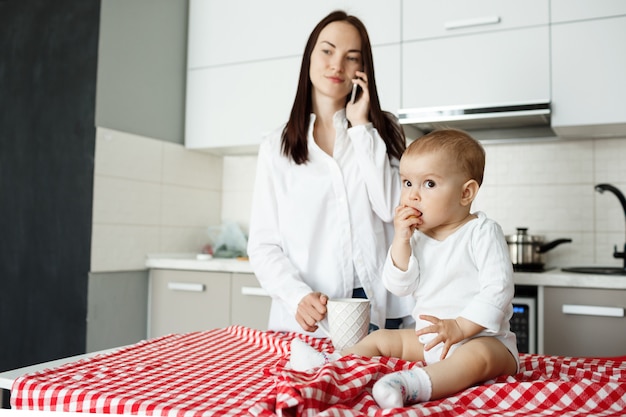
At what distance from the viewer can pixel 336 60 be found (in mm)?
1429

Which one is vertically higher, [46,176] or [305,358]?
[46,176]

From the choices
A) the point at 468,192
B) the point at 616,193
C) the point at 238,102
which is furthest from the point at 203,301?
the point at 468,192

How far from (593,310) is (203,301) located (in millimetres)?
1508

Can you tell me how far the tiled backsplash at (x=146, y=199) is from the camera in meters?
2.46

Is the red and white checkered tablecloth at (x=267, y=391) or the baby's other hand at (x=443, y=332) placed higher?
the baby's other hand at (x=443, y=332)

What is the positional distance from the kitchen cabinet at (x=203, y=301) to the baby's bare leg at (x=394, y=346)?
4.89ft

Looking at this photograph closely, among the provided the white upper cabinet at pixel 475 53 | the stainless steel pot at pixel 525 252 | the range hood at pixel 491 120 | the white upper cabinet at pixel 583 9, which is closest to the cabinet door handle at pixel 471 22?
the white upper cabinet at pixel 475 53

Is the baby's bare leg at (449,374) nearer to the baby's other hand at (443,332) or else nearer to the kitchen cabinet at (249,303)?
the baby's other hand at (443,332)

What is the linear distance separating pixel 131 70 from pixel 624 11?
75.7 inches

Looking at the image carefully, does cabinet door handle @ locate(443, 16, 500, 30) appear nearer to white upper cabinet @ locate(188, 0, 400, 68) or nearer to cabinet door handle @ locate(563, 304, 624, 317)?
white upper cabinet @ locate(188, 0, 400, 68)

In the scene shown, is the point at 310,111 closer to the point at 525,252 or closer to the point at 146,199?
the point at 525,252

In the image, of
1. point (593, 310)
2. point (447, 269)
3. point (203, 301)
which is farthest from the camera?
point (203, 301)

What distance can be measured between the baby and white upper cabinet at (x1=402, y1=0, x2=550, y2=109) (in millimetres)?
1351

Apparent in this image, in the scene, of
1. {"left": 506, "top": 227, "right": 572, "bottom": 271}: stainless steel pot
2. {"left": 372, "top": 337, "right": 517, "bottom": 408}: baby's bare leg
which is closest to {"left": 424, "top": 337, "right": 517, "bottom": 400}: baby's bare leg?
{"left": 372, "top": 337, "right": 517, "bottom": 408}: baby's bare leg
